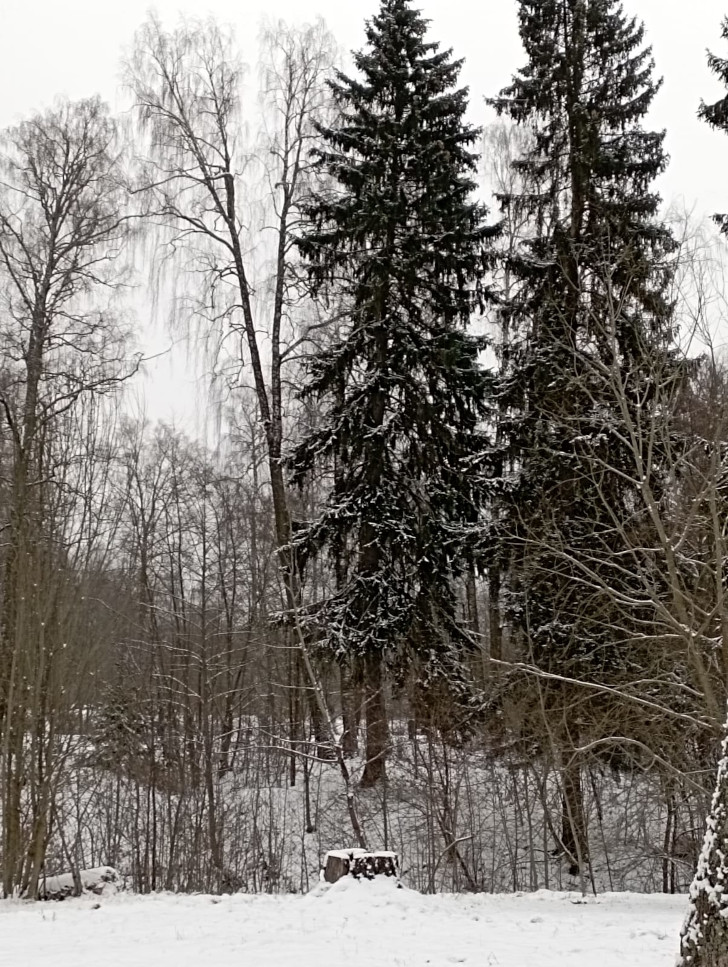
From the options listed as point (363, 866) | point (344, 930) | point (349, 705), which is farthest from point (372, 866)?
point (349, 705)

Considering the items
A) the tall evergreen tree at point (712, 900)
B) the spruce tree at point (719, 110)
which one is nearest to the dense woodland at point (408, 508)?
the spruce tree at point (719, 110)

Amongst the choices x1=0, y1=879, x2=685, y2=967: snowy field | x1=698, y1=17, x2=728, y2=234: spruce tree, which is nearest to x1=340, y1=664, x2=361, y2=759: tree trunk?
x1=0, y1=879, x2=685, y2=967: snowy field

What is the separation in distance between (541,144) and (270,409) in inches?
271

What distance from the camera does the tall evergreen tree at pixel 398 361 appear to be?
14.0 metres

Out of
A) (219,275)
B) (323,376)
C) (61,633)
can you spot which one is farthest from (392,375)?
(61,633)

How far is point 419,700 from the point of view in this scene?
44.0 ft

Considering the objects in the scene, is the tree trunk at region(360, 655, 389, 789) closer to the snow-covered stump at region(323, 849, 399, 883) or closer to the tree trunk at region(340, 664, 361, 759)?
the tree trunk at region(340, 664, 361, 759)

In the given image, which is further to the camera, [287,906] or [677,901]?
[677,901]

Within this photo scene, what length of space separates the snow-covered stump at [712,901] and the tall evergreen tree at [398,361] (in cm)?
950

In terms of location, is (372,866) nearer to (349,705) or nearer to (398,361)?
(349,705)

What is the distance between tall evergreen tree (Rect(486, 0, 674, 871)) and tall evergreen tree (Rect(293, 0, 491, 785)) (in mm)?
1213

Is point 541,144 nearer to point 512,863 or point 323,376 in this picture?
point 323,376

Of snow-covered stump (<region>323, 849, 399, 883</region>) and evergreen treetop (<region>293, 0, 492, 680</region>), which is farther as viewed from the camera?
evergreen treetop (<region>293, 0, 492, 680</region>)

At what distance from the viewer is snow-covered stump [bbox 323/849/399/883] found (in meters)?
8.70
